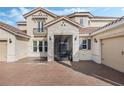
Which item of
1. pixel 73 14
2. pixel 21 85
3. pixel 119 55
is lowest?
pixel 21 85

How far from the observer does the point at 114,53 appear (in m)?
13.1

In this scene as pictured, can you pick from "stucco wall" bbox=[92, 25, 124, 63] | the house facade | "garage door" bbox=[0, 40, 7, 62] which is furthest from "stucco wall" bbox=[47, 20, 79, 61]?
"garage door" bbox=[0, 40, 7, 62]

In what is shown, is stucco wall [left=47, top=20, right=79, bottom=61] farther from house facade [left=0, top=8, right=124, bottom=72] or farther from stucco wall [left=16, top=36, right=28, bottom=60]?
stucco wall [left=16, top=36, right=28, bottom=60]

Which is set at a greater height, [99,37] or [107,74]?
[99,37]

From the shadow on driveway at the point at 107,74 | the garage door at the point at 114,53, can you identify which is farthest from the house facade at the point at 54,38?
the shadow on driveway at the point at 107,74

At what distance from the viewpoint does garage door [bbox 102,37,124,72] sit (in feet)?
38.8

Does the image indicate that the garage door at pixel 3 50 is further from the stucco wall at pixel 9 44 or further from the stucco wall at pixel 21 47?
the stucco wall at pixel 21 47

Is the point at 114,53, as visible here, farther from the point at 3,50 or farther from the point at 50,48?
the point at 3,50

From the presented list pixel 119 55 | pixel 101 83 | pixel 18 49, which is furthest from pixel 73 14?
pixel 101 83

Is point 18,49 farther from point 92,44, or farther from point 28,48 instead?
point 92,44

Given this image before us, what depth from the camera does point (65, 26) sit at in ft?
60.5

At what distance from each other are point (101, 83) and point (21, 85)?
4.06 m

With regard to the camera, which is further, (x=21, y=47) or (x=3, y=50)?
(x=21, y=47)

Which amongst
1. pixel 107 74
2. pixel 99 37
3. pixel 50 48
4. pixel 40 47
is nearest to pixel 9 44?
pixel 50 48
